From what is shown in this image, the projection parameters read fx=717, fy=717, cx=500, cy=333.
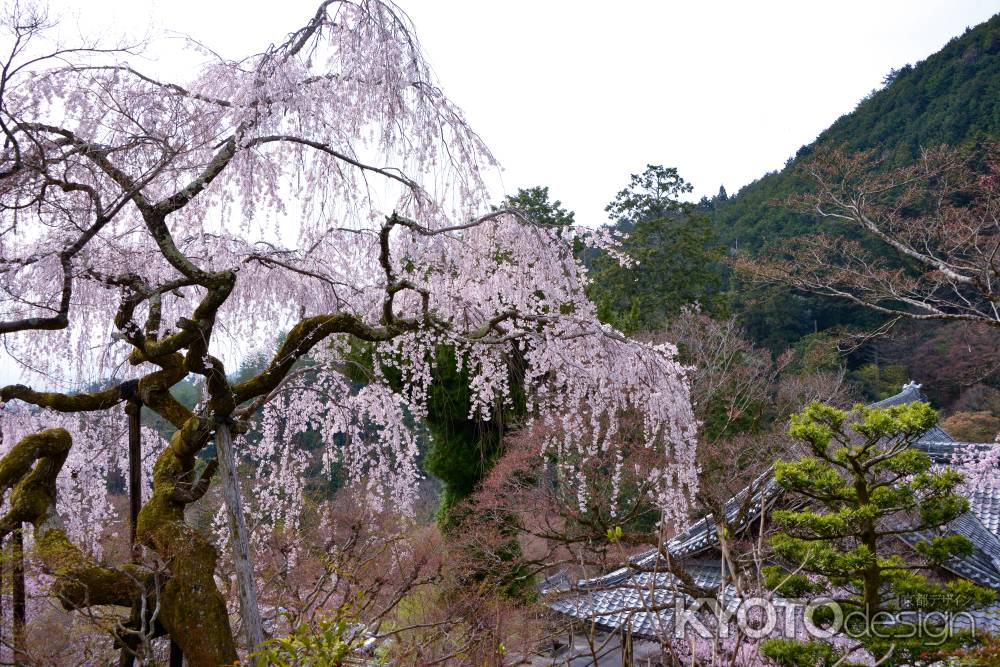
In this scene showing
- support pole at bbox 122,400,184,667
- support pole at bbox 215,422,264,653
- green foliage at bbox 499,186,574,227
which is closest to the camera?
support pole at bbox 215,422,264,653

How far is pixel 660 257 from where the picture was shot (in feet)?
60.4

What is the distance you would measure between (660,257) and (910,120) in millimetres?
8705

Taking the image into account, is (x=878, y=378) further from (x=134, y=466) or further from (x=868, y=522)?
(x=134, y=466)

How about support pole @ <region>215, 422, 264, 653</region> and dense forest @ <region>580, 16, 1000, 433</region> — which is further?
dense forest @ <region>580, 16, 1000, 433</region>

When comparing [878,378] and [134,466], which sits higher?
[134,466]

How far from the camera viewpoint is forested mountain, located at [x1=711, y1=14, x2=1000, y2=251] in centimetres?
1819

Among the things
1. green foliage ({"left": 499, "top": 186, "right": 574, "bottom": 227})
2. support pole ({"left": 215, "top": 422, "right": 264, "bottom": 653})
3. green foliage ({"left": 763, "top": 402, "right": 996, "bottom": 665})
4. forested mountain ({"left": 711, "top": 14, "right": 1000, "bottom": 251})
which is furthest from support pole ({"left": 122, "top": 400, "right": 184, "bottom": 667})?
forested mountain ({"left": 711, "top": 14, "right": 1000, "bottom": 251})

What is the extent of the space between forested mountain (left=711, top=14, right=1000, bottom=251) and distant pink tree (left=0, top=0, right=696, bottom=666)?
45.8 ft

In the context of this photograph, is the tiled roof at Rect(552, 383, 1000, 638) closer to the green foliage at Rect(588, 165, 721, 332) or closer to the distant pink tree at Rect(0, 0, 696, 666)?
the distant pink tree at Rect(0, 0, 696, 666)

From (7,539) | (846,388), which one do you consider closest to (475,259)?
(7,539)

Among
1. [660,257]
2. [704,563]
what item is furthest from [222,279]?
[660,257]

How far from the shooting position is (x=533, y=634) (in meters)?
7.47

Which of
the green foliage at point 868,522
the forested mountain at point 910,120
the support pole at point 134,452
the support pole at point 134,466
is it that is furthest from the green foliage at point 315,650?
the forested mountain at point 910,120

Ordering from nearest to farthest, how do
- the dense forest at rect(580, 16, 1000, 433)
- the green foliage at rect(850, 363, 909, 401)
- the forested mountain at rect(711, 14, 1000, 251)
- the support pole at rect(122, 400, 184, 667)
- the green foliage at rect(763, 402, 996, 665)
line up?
1. the support pole at rect(122, 400, 184, 667)
2. the green foliage at rect(763, 402, 996, 665)
3. the dense forest at rect(580, 16, 1000, 433)
4. the green foliage at rect(850, 363, 909, 401)
5. the forested mountain at rect(711, 14, 1000, 251)
